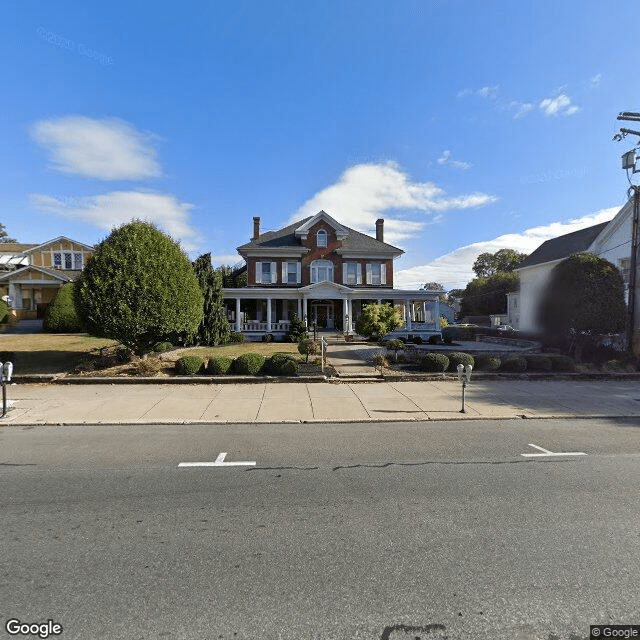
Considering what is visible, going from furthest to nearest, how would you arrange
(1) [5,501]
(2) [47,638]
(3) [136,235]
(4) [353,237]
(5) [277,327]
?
(4) [353,237] < (5) [277,327] < (3) [136,235] < (1) [5,501] < (2) [47,638]

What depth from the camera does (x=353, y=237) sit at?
32906 millimetres

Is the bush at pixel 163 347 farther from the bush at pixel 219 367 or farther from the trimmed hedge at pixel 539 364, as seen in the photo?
the trimmed hedge at pixel 539 364

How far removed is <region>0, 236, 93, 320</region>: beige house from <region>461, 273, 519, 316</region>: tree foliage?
47893 millimetres

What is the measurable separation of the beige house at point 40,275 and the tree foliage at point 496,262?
60.0 metres

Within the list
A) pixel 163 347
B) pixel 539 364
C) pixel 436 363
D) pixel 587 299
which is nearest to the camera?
pixel 436 363

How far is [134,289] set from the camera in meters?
12.7

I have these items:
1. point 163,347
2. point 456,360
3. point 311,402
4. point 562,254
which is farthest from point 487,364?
point 562,254

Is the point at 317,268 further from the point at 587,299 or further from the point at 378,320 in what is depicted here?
the point at 587,299

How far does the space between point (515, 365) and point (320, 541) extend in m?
12.1

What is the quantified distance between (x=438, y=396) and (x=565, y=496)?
19.5 ft

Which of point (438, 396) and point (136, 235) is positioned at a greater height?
point (136, 235)

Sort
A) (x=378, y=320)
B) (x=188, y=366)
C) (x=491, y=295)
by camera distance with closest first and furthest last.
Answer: (x=188, y=366)
(x=378, y=320)
(x=491, y=295)

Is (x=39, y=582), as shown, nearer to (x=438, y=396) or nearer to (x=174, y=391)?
(x=174, y=391)

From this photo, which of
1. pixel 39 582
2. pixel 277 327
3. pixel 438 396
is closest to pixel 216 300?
pixel 277 327
